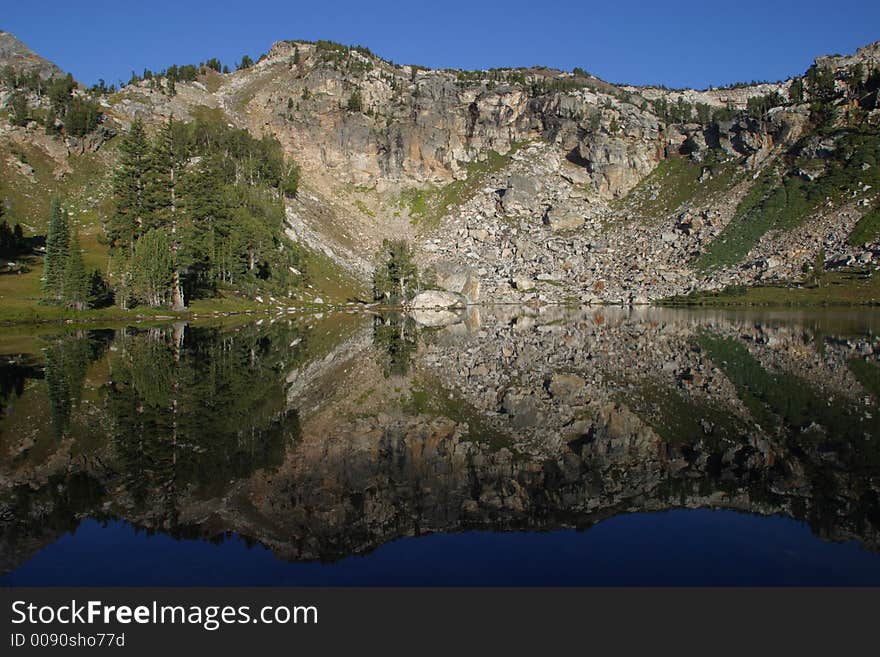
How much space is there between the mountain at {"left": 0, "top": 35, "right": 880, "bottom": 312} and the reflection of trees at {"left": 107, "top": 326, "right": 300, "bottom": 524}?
9010 cm

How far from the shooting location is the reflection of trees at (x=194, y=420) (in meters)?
15.3

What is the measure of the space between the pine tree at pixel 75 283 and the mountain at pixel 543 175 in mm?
51763

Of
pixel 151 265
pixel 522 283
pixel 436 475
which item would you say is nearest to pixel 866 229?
pixel 522 283

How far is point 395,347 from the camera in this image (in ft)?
153

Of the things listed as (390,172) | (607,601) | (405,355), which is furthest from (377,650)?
(390,172)

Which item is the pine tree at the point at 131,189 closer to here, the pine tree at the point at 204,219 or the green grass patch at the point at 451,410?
the pine tree at the point at 204,219

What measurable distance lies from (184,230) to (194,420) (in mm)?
61827

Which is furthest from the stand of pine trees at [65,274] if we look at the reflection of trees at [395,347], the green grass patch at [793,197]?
the green grass patch at [793,197]

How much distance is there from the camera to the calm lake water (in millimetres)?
10672

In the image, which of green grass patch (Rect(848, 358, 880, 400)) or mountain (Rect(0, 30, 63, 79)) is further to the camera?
mountain (Rect(0, 30, 63, 79))

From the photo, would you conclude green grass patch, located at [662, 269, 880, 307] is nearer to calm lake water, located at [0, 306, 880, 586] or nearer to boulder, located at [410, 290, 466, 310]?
boulder, located at [410, 290, 466, 310]

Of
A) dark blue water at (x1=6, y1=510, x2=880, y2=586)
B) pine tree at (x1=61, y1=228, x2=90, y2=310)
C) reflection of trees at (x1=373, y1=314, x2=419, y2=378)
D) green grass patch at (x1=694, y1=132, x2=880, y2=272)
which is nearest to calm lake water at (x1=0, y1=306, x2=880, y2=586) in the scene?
dark blue water at (x1=6, y1=510, x2=880, y2=586)

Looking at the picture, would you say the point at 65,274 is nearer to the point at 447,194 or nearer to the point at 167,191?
the point at 167,191

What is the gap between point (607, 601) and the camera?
8992mm
